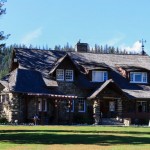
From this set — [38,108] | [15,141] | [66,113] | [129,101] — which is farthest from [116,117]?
[15,141]

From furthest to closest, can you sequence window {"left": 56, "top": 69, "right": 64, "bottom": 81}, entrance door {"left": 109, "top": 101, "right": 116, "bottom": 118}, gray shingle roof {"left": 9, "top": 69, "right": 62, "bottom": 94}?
entrance door {"left": 109, "top": 101, "right": 116, "bottom": 118} → window {"left": 56, "top": 69, "right": 64, "bottom": 81} → gray shingle roof {"left": 9, "top": 69, "right": 62, "bottom": 94}

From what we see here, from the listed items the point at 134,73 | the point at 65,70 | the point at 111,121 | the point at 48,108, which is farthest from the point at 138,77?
the point at 48,108

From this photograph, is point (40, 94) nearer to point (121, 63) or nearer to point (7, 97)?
point (7, 97)

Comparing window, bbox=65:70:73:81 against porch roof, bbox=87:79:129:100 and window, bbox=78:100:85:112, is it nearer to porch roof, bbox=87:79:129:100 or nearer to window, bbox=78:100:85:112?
window, bbox=78:100:85:112

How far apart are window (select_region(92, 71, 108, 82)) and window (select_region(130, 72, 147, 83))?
392 centimetres

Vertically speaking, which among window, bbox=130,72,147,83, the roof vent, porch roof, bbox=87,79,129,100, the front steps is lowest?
the front steps

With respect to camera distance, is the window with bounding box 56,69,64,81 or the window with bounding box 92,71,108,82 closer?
the window with bounding box 56,69,64,81

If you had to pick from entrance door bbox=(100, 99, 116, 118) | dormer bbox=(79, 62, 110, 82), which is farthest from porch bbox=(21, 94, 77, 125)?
dormer bbox=(79, 62, 110, 82)

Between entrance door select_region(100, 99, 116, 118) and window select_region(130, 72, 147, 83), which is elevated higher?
window select_region(130, 72, 147, 83)

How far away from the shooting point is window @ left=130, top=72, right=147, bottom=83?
6069 cm

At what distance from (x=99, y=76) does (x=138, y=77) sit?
5837mm

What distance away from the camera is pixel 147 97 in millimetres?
56781

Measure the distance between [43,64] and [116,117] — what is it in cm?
1133

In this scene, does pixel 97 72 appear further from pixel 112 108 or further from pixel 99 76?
pixel 112 108
